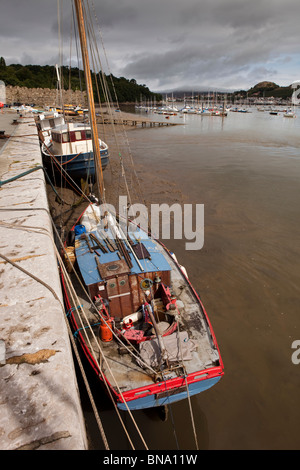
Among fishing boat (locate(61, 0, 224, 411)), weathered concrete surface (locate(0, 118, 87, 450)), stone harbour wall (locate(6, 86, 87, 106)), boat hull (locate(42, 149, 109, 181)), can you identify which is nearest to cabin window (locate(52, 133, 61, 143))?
boat hull (locate(42, 149, 109, 181))

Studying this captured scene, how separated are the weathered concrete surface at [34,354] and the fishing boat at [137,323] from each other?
102 centimetres

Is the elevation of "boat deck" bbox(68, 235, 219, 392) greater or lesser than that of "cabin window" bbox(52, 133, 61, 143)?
lesser

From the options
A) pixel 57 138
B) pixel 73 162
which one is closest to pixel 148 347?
pixel 73 162

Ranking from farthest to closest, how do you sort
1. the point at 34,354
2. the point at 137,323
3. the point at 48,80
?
1. the point at 48,80
2. the point at 137,323
3. the point at 34,354

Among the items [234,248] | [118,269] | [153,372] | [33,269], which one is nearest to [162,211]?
[234,248]

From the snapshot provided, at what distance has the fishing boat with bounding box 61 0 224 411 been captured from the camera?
19.3ft

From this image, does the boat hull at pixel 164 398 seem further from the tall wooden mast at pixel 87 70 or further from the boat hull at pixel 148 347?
the tall wooden mast at pixel 87 70

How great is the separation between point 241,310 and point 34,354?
9.20 m

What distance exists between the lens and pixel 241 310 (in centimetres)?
1023

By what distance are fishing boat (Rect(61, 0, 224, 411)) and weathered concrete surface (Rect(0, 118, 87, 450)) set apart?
1.02m

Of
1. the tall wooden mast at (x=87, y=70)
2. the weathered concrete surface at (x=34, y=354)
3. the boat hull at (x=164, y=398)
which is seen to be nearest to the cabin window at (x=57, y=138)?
the tall wooden mast at (x=87, y=70)

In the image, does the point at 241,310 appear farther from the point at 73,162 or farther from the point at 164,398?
the point at 73,162

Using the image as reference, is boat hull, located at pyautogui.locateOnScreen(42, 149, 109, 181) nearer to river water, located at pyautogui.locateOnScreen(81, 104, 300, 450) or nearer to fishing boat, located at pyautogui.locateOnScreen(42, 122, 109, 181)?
fishing boat, located at pyautogui.locateOnScreen(42, 122, 109, 181)

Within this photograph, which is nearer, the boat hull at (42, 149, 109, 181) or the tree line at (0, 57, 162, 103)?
the boat hull at (42, 149, 109, 181)
